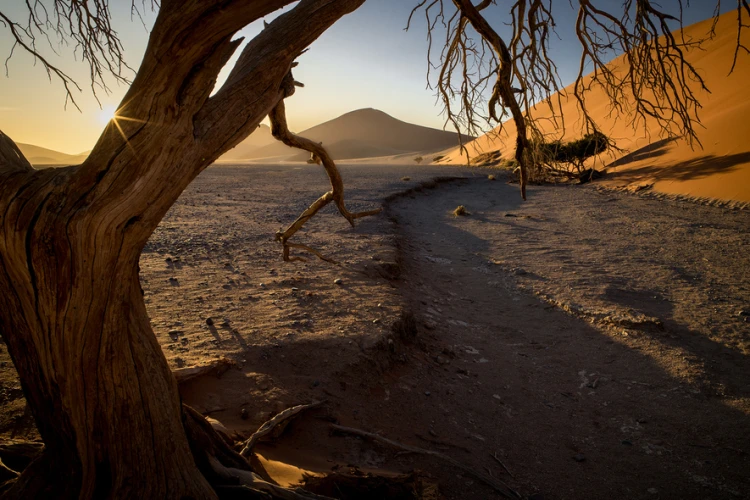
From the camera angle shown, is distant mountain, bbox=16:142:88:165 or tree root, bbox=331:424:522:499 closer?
tree root, bbox=331:424:522:499

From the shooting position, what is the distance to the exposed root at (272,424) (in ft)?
7.48

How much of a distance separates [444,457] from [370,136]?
109934mm

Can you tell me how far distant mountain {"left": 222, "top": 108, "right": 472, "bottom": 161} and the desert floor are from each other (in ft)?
268

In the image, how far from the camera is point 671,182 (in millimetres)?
12422

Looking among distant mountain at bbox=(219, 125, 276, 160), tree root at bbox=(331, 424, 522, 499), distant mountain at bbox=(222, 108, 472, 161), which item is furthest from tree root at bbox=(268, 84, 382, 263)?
distant mountain at bbox=(222, 108, 472, 161)

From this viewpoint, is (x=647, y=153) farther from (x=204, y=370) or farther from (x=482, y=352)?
(x=204, y=370)

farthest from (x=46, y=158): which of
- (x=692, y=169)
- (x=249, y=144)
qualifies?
(x=692, y=169)

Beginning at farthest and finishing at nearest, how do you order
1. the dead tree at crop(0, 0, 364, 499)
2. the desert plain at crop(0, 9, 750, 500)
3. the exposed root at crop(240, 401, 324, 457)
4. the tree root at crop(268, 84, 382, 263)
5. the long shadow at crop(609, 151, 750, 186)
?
the long shadow at crop(609, 151, 750, 186)
the desert plain at crop(0, 9, 750, 500)
the exposed root at crop(240, 401, 324, 457)
the tree root at crop(268, 84, 382, 263)
the dead tree at crop(0, 0, 364, 499)

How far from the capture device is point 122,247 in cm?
153

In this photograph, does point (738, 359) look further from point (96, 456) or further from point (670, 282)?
point (96, 456)

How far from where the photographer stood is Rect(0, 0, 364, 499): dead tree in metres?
1.44

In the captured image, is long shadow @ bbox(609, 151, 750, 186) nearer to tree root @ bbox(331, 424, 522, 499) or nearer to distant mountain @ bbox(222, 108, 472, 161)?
tree root @ bbox(331, 424, 522, 499)

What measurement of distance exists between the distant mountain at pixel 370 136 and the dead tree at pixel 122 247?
8623 cm

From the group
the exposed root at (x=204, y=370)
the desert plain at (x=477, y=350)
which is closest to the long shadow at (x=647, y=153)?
the desert plain at (x=477, y=350)
